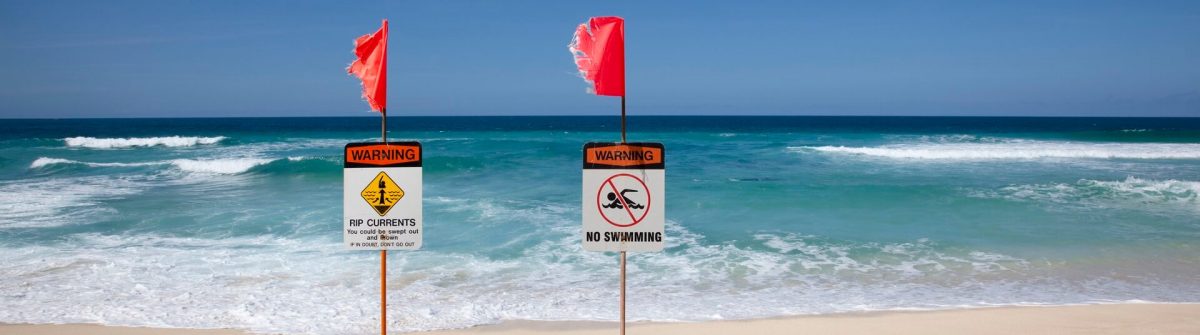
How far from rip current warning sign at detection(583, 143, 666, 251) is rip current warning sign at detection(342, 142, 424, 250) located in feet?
2.85

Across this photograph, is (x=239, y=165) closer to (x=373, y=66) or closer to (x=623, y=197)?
(x=373, y=66)

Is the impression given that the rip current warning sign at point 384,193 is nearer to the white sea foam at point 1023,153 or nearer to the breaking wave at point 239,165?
the breaking wave at point 239,165

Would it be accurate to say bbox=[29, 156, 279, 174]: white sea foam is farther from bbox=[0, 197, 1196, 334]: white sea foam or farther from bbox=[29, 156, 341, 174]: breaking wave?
bbox=[0, 197, 1196, 334]: white sea foam

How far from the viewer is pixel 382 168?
3891mm

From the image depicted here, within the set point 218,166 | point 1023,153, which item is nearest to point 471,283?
point 218,166

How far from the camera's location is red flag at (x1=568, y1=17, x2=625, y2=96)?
375 cm

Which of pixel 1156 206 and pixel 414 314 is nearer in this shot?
pixel 414 314

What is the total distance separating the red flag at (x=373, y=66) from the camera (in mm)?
3984

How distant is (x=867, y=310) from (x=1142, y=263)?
14.1ft

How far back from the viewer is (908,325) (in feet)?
19.8

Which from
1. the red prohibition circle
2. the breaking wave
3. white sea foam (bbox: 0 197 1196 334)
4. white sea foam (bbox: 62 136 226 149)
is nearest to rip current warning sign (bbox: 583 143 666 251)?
the red prohibition circle

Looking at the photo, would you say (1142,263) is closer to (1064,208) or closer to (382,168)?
(1064,208)

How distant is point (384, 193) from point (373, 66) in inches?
26.6

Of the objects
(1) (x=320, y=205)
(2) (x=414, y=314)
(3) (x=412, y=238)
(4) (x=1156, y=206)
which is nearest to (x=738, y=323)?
(2) (x=414, y=314)
